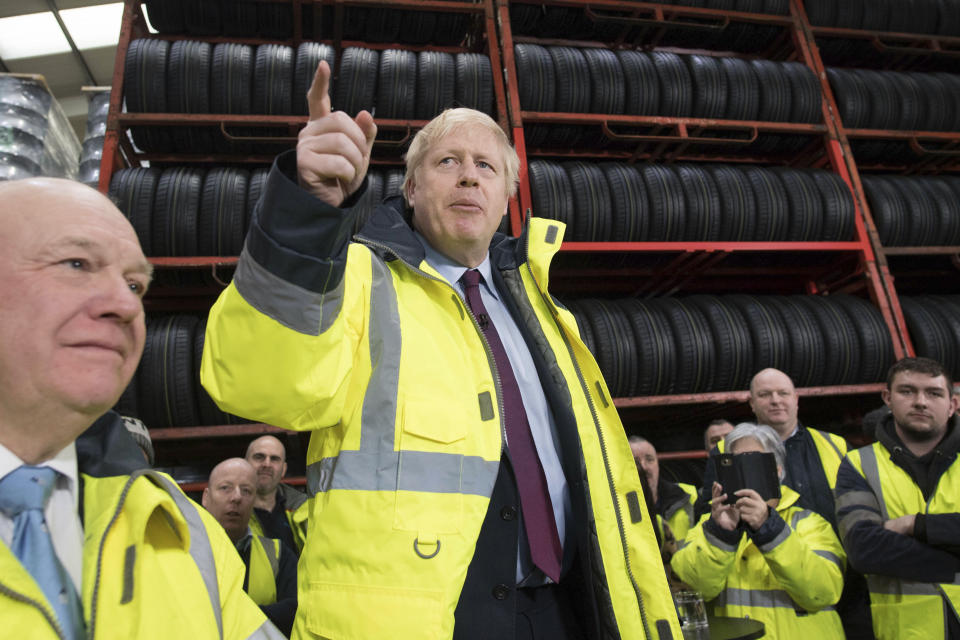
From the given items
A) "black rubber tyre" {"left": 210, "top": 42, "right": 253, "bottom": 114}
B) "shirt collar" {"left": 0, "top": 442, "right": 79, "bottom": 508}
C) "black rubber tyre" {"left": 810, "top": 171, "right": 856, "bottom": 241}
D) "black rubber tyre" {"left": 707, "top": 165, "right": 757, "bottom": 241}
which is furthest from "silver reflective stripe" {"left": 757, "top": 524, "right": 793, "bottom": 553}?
"black rubber tyre" {"left": 210, "top": 42, "right": 253, "bottom": 114}

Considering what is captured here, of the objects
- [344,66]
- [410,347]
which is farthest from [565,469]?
[344,66]

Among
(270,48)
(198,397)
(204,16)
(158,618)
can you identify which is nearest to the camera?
(158,618)

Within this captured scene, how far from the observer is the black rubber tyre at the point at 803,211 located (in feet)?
16.4

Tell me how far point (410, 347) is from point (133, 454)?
0.52 meters

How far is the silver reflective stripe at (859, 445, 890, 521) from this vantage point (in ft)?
8.75

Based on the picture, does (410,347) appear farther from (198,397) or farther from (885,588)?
(198,397)

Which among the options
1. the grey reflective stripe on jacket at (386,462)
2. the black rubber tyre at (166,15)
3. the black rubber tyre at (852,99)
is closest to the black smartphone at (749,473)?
the grey reflective stripe on jacket at (386,462)

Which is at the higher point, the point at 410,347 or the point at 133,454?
the point at 410,347

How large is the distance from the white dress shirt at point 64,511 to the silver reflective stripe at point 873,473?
288 cm

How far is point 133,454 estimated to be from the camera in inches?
38.5

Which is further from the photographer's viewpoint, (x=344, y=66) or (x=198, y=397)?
(x=344, y=66)

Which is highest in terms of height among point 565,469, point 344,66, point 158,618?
point 344,66

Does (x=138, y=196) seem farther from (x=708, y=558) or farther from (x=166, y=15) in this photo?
(x=708, y=558)

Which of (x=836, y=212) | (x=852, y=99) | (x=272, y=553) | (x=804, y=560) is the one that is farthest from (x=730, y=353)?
(x=272, y=553)
